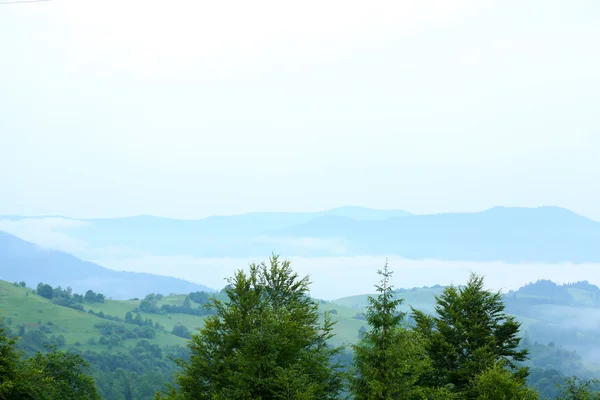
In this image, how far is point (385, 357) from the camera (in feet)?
120

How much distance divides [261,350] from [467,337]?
20.7m

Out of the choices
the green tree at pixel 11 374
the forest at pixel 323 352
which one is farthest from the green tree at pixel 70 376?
the green tree at pixel 11 374

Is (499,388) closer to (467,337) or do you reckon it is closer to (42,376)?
(467,337)

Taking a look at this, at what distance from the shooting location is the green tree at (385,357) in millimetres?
36406

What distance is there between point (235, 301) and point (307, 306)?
674 centimetres

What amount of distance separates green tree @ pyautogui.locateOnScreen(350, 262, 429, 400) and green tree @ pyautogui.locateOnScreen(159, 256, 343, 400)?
3.10m

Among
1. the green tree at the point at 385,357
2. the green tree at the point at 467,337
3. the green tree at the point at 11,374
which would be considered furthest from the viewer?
the green tree at the point at 467,337

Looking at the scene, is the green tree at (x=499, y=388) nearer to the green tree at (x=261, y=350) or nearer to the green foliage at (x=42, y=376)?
the green tree at (x=261, y=350)

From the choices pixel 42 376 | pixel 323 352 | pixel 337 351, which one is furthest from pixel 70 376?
pixel 323 352

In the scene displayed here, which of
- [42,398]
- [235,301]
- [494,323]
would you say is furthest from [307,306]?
[42,398]

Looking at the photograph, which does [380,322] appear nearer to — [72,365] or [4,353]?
[4,353]

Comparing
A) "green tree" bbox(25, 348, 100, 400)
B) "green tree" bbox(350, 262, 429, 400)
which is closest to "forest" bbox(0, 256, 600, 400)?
"green tree" bbox(350, 262, 429, 400)

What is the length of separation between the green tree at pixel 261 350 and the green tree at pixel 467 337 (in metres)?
9.04

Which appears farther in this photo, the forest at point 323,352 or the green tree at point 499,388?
the green tree at point 499,388
